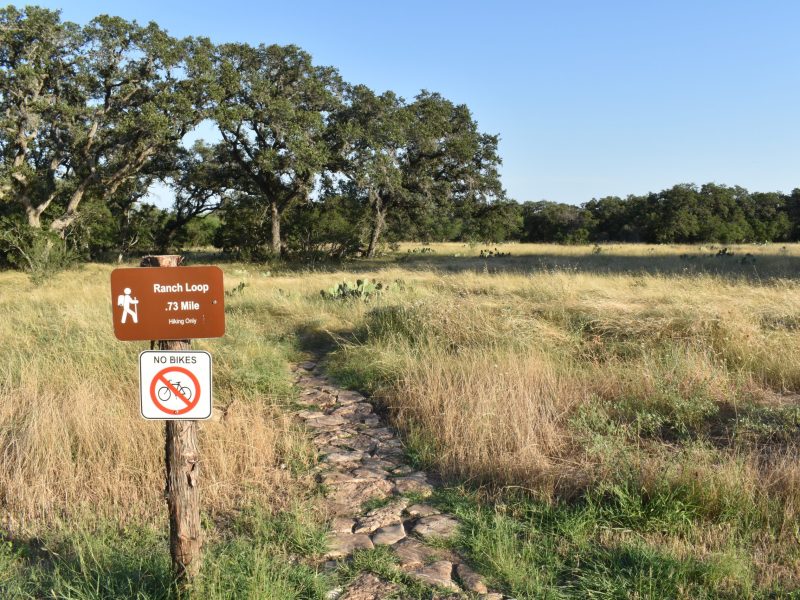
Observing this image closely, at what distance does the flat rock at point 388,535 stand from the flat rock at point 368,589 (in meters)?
0.36

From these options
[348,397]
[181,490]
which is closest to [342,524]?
[181,490]

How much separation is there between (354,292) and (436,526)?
8257mm

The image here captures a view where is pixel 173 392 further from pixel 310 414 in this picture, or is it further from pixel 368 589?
pixel 310 414

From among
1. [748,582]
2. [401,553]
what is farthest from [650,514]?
[401,553]

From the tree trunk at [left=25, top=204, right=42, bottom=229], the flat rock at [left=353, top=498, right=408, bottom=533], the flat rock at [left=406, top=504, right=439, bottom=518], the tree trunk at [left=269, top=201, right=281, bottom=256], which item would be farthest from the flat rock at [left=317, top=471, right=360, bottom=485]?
the tree trunk at [left=269, top=201, right=281, bottom=256]

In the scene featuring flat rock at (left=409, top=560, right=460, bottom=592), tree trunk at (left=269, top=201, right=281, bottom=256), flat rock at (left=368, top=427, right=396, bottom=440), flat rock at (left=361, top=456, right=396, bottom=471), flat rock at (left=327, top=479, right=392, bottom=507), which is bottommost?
flat rock at (left=409, top=560, right=460, bottom=592)

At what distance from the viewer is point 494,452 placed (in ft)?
13.4

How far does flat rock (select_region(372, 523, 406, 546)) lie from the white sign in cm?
133

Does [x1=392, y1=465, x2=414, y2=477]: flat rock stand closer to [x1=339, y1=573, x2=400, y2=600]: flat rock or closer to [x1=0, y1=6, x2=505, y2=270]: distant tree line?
[x1=339, y1=573, x2=400, y2=600]: flat rock

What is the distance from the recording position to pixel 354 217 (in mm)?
28609

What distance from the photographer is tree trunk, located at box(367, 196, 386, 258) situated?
89.8ft

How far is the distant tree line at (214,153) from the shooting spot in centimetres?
2105

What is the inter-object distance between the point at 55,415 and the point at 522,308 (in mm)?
6077

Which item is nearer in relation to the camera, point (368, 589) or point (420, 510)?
point (368, 589)
